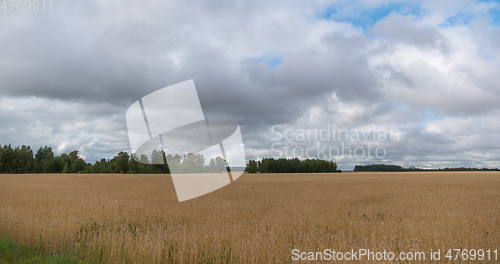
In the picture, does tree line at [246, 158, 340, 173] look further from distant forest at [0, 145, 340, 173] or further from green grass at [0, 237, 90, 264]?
green grass at [0, 237, 90, 264]

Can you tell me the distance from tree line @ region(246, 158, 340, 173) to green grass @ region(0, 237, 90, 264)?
133336mm

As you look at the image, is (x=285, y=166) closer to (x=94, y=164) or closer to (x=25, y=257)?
(x=94, y=164)

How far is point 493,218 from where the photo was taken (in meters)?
16.3

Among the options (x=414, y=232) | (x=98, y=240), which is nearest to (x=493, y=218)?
(x=414, y=232)

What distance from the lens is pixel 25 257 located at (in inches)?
398

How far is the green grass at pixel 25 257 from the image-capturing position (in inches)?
376

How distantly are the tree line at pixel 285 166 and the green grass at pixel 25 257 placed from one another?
13334 cm

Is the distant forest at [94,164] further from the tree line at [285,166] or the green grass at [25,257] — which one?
the green grass at [25,257]

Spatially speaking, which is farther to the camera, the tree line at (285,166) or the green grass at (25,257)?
the tree line at (285,166)

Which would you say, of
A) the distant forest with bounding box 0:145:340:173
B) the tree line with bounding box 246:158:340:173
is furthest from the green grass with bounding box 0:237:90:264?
the tree line with bounding box 246:158:340:173

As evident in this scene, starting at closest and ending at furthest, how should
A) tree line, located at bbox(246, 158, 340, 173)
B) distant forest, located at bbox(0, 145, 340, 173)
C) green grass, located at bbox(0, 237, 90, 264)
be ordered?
green grass, located at bbox(0, 237, 90, 264), distant forest, located at bbox(0, 145, 340, 173), tree line, located at bbox(246, 158, 340, 173)

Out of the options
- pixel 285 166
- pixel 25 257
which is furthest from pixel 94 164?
pixel 25 257

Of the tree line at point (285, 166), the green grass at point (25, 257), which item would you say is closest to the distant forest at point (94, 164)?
the tree line at point (285, 166)

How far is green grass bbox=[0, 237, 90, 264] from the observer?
9547 mm
